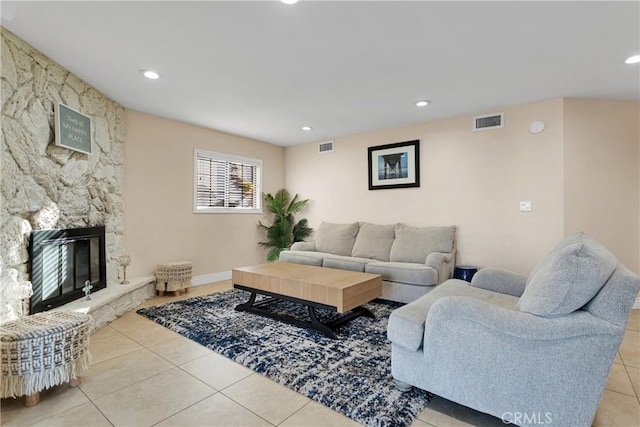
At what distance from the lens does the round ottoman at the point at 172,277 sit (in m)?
3.85

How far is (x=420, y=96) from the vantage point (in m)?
3.35

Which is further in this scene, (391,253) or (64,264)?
(391,253)

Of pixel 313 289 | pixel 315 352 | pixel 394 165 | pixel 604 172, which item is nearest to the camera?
pixel 315 352

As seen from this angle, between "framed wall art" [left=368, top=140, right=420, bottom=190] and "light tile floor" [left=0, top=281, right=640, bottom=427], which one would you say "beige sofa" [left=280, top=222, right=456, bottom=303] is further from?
"light tile floor" [left=0, top=281, right=640, bottom=427]

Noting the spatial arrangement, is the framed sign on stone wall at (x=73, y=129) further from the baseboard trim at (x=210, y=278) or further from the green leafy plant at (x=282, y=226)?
the green leafy plant at (x=282, y=226)

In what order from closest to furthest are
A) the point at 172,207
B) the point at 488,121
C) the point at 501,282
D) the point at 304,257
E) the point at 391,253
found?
the point at 501,282 < the point at 488,121 < the point at 391,253 < the point at 172,207 < the point at 304,257

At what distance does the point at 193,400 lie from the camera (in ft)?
5.87

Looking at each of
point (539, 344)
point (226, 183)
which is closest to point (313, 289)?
point (539, 344)

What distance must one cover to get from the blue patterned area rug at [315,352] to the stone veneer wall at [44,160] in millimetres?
1219

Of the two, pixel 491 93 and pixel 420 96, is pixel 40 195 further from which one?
pixel 491 93

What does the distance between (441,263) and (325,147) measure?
2.81 meters

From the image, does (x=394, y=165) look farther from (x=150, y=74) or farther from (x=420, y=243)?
(x=150, y=74)

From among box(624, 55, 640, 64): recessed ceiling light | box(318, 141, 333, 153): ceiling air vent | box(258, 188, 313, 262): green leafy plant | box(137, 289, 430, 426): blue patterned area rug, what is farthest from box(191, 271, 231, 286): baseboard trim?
box(624, 55, 640, 64): recessed ceiling light

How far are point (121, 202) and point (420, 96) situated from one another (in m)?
3.59
